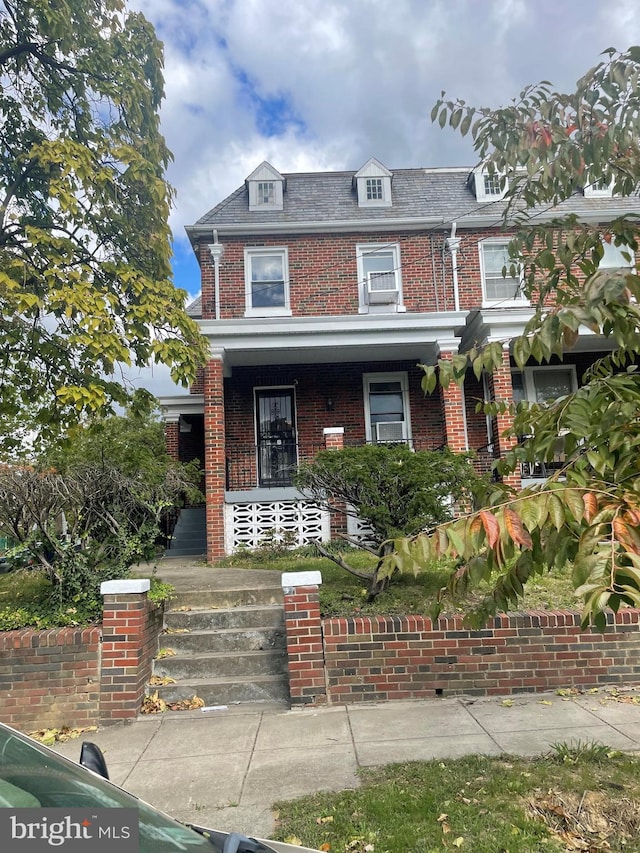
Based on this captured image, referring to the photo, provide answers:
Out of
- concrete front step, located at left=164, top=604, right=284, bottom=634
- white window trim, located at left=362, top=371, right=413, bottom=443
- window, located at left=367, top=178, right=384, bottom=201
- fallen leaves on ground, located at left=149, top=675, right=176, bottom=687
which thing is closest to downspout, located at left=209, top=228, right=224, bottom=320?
white window trim, located at left=362, top=371, right=413, bottom=443

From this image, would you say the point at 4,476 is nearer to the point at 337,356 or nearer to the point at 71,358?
the point at 71,358

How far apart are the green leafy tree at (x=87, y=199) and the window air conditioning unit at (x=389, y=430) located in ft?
22.6

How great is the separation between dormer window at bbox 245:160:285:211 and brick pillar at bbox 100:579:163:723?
10601 mm

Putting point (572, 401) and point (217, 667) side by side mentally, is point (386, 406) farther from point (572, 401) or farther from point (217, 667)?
point (572, 401)

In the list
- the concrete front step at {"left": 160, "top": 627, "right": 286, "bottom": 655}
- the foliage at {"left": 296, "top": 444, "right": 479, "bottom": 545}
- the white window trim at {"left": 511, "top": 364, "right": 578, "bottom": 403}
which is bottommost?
the concrete front step at {"left": 160, "top": 627, "right": 286, "bottom": 655}

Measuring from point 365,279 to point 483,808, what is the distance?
10949mm

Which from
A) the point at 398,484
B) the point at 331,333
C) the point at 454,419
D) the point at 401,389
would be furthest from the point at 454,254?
the point at 398,484

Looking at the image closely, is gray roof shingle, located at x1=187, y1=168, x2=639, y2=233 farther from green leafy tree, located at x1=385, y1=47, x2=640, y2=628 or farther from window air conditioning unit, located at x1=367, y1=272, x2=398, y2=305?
green leafy tree, located at x1=385, y1=47, x2=640, y2=628

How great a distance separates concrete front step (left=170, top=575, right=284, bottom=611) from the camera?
671 centimetres

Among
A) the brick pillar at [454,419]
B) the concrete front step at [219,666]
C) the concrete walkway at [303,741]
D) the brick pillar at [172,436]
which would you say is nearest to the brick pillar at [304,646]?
the concrete walkway at [303,741]

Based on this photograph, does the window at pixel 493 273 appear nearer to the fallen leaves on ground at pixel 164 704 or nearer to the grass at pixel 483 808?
the fallen leaves on ground at pixel 164 704

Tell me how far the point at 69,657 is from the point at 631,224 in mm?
5340

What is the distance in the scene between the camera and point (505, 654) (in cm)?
541

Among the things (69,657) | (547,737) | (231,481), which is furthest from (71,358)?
(231,481)
